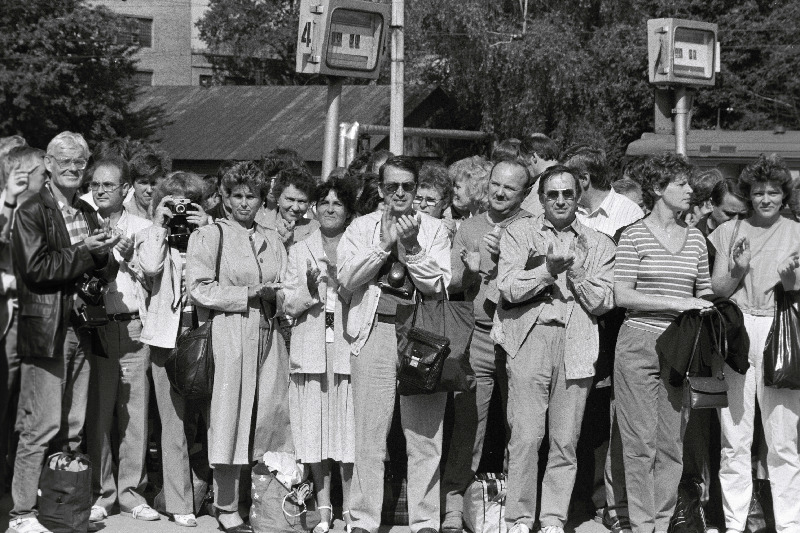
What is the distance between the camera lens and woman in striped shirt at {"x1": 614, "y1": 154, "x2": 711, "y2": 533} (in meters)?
6.05

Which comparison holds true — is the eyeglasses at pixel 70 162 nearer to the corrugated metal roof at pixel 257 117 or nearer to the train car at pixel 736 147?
the train car at pixel 736 147

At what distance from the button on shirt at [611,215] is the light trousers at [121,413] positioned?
112 inches

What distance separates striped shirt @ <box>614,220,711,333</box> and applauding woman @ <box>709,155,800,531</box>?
0.75 ft

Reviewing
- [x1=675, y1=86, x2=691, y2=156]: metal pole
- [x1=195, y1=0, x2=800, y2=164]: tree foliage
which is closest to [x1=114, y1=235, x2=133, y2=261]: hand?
[x1=675, y1=86, x2=691, y2=156]: metal pole

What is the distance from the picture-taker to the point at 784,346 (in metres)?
6.05

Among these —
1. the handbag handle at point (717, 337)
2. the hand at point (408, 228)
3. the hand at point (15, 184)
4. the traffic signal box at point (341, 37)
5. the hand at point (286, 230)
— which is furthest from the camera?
the traffic signal box at point (341, 37)

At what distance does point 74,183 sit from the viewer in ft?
20.3

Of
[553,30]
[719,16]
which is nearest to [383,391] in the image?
[553,30]

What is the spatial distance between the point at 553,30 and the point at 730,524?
25155mm

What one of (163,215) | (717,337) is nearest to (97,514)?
(163,215)

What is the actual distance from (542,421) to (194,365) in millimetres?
1912

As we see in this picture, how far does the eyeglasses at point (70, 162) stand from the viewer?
242 inches

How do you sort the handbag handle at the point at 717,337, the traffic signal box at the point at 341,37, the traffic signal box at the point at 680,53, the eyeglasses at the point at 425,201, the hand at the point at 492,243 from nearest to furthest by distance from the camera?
the handbag handle at the point at 717,337, the hand at the point at 492,243, the eyeglasses at the point at 425,201, the traffic signal box at the point at 341,37, the traffic signal box at the point at 680,53

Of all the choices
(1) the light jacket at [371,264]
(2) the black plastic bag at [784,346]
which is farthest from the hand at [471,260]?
(2) the black plastic bag at [784,346]
